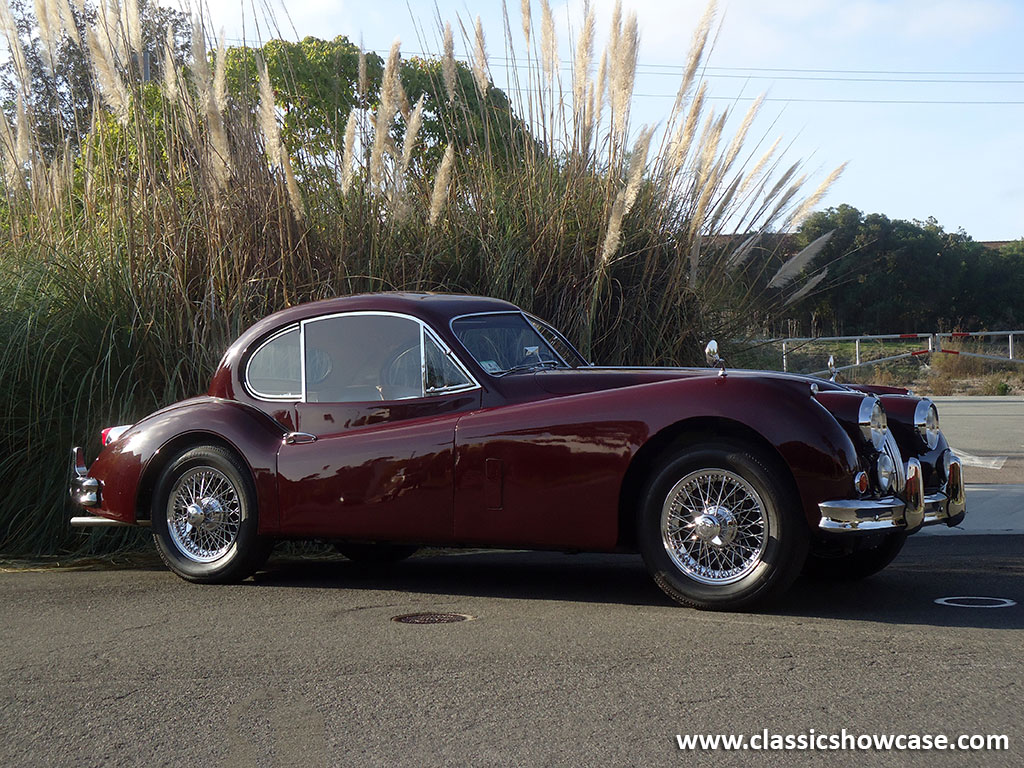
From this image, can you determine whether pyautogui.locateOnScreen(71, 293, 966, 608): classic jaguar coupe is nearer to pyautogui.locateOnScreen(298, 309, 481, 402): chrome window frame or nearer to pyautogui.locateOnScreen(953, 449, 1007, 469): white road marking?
pyautogui.locateOnScreen(298, 309, 481, 402): chrome window frame

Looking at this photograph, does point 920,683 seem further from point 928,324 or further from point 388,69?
point 928,324

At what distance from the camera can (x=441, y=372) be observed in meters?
5.95

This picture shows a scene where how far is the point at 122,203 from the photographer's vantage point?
8180 millimetres

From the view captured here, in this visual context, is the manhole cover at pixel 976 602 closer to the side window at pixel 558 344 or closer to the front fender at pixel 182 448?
the side window at pixel 558 344

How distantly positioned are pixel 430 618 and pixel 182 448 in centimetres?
200

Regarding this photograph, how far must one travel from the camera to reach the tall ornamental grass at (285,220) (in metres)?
7.52

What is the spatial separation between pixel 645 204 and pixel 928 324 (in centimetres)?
3240

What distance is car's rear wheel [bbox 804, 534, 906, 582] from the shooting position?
592 cm

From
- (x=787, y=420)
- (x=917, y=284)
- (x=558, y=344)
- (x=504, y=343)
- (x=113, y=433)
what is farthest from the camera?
(x=917, y=284)

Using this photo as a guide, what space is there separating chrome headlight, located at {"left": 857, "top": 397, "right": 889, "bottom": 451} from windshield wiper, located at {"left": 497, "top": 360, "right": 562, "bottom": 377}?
68.5 inches

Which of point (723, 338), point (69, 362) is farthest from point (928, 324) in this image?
point (69, 362)

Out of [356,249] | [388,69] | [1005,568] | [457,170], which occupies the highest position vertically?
[388,69]

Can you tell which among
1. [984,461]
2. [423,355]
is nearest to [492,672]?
[423,355]

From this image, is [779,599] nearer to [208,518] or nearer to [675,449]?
[675,449]
